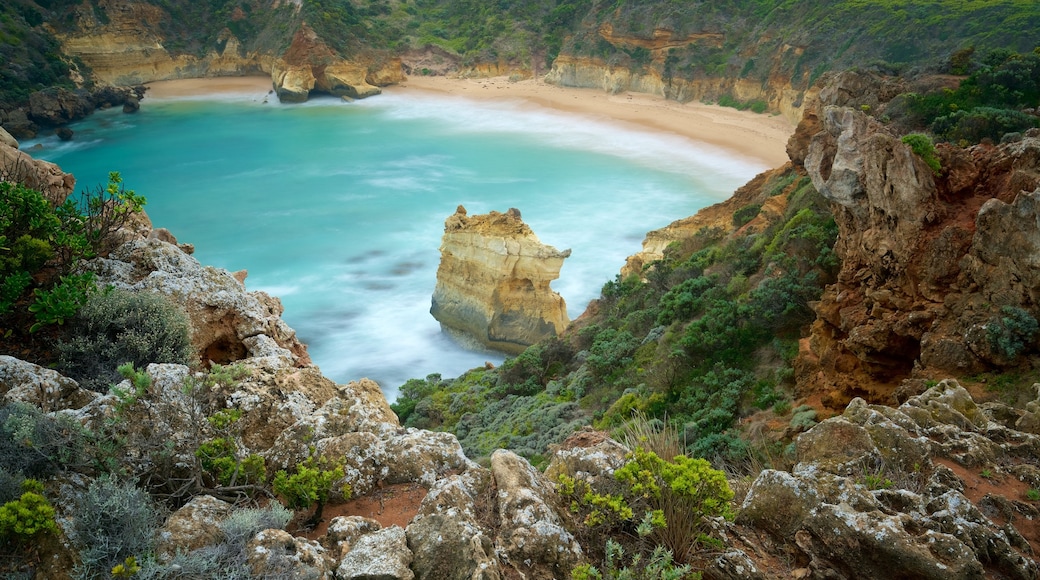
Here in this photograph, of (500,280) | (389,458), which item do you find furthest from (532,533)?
(500,280)

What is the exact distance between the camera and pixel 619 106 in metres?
56.6

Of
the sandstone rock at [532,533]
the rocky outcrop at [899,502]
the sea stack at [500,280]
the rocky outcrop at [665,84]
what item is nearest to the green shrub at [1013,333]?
the rocky outcrop at [899,502]

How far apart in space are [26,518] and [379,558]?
2.06m

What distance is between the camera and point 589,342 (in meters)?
21.9

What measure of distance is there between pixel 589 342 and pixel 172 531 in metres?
17.9

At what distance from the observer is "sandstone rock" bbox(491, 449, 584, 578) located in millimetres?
4715

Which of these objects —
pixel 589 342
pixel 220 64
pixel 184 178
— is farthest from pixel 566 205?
pixel 220 64

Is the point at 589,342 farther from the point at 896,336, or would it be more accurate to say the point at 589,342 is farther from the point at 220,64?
the point at 220,64

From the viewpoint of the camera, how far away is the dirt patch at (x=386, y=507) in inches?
215

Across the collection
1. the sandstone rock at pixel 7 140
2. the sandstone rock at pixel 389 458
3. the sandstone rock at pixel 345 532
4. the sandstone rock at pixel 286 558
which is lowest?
the sandstone rock at pixel 389 458

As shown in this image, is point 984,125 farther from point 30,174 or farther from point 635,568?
point 30,174

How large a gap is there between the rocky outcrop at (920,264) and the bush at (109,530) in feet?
32.2

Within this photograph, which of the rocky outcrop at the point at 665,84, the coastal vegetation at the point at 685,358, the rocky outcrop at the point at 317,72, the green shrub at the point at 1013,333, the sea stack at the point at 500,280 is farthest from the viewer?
the rocky outcrop at the point at 317,72

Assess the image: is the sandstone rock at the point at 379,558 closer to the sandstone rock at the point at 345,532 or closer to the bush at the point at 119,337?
the sandstone rock at the point at 345,532
